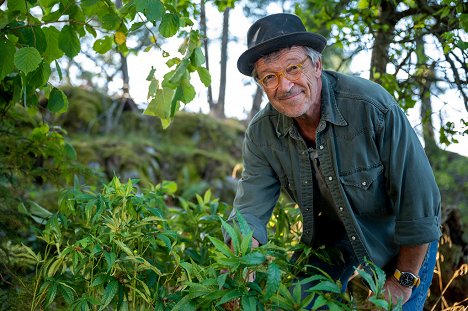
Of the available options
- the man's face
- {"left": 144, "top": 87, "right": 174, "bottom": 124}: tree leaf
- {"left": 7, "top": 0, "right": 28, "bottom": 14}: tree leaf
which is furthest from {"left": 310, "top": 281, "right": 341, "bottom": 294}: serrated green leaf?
{"left": 7, "top": 0, "right": 28, "bottom": 14}: tree leaf

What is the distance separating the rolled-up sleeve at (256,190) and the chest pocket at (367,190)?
1.37ft

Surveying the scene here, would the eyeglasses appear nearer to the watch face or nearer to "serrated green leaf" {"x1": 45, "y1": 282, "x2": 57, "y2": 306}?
the watch face

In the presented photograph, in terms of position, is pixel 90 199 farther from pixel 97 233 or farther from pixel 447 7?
pixel 447 7

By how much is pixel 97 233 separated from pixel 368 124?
4.39 ft

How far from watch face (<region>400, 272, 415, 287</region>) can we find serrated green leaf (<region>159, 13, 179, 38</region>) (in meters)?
1.51

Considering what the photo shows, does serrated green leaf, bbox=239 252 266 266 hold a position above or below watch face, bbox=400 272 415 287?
above

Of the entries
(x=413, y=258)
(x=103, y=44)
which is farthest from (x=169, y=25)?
(x=413, y=258)

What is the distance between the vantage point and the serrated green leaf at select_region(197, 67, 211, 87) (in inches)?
97.7

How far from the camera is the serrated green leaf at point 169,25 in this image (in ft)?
7.70

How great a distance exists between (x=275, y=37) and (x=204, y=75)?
39cm

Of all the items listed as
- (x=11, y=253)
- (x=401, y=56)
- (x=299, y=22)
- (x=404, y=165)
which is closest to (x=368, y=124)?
(x=404, y=165)

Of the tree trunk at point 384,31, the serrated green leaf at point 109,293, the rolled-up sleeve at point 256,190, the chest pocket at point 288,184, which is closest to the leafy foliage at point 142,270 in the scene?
the serrated green leaf at point 109,293

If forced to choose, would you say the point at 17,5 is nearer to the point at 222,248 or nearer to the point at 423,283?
the point at 222,248

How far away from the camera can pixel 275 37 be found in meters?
2.60
